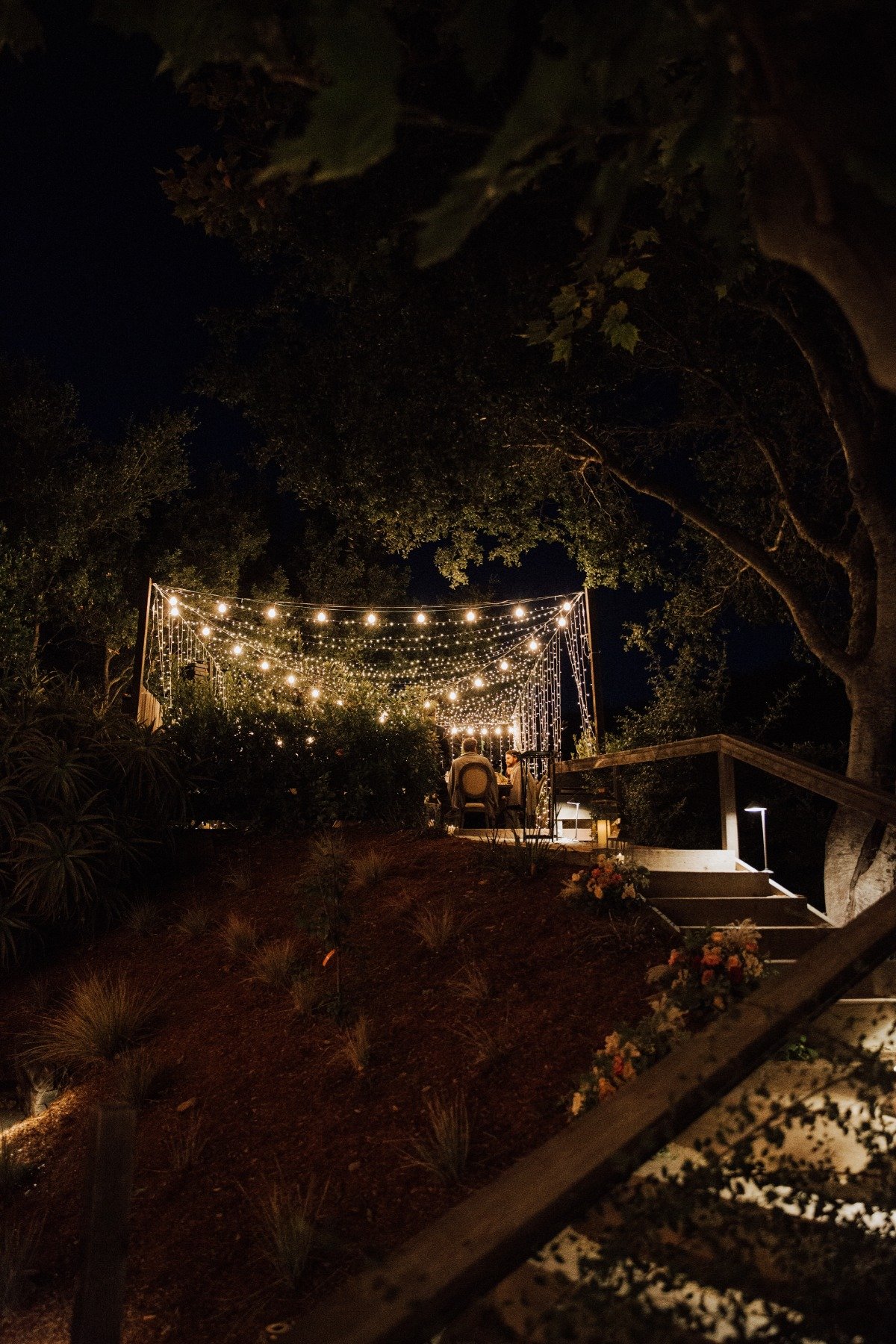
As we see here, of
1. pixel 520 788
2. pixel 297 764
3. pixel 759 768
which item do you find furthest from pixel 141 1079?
pixel 520 788

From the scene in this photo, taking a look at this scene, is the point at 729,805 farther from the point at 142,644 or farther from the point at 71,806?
the point at 142,644

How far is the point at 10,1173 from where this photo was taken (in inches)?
166

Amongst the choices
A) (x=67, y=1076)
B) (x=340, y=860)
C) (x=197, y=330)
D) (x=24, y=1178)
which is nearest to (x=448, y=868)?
(x=340, y=860)

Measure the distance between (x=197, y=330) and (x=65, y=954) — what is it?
571 cm

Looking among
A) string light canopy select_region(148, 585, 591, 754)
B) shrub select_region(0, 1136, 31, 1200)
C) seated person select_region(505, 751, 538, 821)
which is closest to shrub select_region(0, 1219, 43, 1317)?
shrub select_region(0, 1136, 31, 1200)

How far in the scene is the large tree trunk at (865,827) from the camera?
673 centimetres

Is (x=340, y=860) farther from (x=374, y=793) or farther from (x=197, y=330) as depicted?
(x=197, y=330)

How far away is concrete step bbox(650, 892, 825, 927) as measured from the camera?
542 centimetres

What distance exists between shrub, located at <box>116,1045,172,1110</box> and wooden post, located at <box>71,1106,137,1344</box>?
2.12 metres

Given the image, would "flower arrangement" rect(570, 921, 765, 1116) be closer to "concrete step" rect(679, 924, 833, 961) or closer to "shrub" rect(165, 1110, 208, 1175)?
"concrete step" rect(679, 924, 833, 961)

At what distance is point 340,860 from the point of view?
20.0 feet

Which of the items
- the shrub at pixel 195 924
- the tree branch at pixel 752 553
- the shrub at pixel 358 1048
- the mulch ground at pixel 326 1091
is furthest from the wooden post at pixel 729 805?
the shrub at pixel 195 924

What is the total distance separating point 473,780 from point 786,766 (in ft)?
20.5

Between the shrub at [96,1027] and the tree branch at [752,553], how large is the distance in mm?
→ 5361
